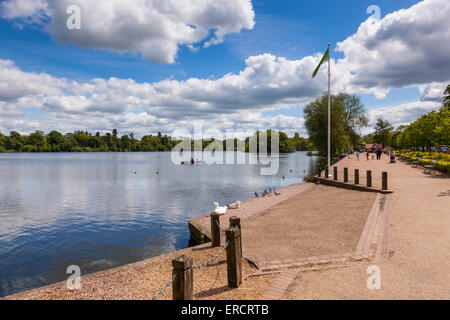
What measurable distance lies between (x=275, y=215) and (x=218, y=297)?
6.72m

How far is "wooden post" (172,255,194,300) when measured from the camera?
3.97 meters

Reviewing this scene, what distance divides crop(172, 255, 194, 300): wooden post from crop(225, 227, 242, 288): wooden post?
1.45 metres

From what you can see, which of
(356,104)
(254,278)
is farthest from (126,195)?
(356,104)

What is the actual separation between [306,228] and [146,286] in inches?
216

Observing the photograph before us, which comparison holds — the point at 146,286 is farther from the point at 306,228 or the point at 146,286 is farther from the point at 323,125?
the point at 323,125

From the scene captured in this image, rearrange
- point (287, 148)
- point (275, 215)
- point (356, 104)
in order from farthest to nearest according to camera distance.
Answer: point (287, 148) < point (356, 104) < point (275, 215)

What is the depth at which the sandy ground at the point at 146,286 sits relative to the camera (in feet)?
17.2

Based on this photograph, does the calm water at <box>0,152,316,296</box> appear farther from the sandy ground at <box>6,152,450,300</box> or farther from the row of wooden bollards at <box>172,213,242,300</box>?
the row of wooden bollards at <box>172,213,242,300</box>

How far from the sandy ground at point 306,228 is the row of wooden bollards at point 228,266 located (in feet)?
3.91

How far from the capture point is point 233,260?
5.36 meters

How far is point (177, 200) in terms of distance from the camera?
896 inches

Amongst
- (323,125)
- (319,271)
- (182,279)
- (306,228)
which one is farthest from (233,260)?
(323,125)

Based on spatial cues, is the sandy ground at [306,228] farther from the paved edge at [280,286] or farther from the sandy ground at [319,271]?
the paved edge at [280,286]
